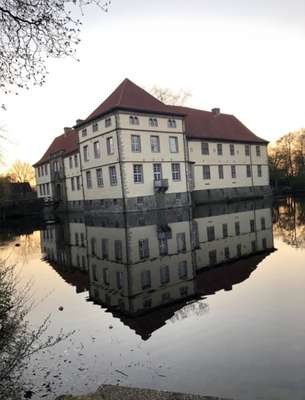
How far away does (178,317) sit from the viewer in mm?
6996

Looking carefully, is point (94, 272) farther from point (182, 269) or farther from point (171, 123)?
point (171, 123)

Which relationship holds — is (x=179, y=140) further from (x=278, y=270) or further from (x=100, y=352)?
(x=100, y=352)

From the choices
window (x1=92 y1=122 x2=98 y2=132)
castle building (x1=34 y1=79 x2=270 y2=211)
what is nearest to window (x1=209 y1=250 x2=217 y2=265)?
castle building (x1=34 y1=79 x2=270 y2=211)

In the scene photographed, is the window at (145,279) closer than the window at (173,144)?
Yes

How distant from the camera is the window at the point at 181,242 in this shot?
13812mm

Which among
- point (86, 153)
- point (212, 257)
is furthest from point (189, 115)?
point (212, 257)

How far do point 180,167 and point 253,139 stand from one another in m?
16.0

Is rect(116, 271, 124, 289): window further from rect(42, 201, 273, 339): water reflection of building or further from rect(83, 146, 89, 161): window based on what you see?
rect(83, 146, 89, 161): window

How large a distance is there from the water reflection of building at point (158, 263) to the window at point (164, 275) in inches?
1.1

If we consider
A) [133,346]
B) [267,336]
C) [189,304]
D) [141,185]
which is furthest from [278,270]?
[141,185]

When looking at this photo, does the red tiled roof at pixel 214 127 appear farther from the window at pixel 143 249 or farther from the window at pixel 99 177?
the window at pixel 143 249

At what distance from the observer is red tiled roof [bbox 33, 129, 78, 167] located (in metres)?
46.9

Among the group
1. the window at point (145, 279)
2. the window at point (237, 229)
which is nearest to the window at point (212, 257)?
the window at point (145, 279)

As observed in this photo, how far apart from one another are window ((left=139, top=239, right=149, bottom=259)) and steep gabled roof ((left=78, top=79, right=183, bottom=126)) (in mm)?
19214
